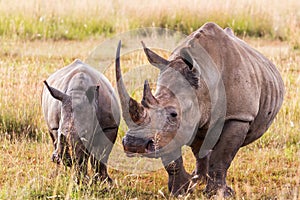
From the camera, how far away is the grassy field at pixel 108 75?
20.5ft

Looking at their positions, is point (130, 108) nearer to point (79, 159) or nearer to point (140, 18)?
point (79, 159)

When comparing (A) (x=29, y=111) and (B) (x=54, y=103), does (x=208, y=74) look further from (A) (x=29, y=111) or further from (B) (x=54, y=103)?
(A) (x=29, y=111)

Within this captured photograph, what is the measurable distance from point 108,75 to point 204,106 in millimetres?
4605

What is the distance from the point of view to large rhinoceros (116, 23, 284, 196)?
16.8ft

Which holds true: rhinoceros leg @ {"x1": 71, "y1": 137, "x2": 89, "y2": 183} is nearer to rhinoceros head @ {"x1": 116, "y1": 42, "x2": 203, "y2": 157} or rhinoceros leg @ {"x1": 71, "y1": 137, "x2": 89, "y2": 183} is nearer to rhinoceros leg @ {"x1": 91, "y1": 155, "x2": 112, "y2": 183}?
rhinoceros leg @ {"x1": 91, "y1": 155, "x2": 112, "y2": 183}

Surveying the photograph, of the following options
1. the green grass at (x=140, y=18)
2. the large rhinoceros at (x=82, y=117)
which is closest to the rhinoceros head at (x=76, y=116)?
the large rhinoceros at (x=82, y=117)

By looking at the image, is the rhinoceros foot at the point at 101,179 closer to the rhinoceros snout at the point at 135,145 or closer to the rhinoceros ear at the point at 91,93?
the rhinoceros ear at the point at 91,93

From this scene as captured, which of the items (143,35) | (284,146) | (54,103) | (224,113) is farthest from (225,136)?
(143,35)

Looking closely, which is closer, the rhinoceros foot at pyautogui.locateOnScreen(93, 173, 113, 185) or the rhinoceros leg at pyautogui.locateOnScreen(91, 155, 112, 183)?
the rhinoceros foot at pyautogui.locateOnScreen(93, 173, 113, 185)

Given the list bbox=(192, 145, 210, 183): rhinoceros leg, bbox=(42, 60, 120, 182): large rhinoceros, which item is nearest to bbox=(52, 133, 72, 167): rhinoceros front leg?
bbox=(42, 60, 120, 182): large rhinoceros

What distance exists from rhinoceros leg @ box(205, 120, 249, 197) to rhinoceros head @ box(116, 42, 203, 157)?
0.40 m

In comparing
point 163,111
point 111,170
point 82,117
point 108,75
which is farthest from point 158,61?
point 108,75

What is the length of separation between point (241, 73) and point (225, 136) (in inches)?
20.5

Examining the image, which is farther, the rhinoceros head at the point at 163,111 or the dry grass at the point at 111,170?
the dry grass at the point at 111,170
